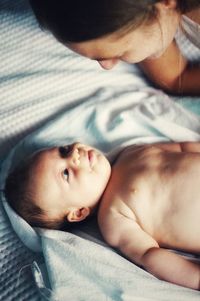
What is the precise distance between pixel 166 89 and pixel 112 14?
2.06 feet

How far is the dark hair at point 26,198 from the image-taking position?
1.00 metres

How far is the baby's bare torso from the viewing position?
36.5 inches

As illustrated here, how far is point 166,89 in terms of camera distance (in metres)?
1.24

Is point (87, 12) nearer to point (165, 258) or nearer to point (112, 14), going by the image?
point (112, 14)

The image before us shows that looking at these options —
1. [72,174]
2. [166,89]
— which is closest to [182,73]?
[166,89]

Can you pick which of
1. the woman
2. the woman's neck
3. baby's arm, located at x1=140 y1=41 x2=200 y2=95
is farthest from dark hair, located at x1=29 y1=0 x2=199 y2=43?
baby's arm, located at x1=140 y1=41 x2=200 y2=95

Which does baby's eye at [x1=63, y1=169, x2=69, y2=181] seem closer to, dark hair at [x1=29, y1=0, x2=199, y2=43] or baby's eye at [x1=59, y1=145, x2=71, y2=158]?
baby's eye at [x1=59, y1=145, x2=71, y2=158]

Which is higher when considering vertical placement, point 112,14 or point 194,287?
point 112,14

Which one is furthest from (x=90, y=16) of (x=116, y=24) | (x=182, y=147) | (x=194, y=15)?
(x=182, y=147)

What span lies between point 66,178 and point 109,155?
171 mm

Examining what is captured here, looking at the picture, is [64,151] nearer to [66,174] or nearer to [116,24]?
[66,174]

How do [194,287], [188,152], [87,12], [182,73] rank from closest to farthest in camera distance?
1. [87,12]
2. [194,287]
3. [188,152]
4. [182,73]

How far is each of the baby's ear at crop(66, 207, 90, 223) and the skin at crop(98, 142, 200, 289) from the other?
4 cm

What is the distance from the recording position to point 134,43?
0.75 meters
